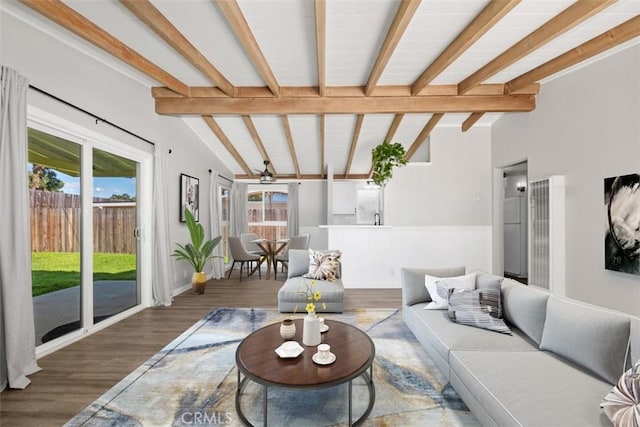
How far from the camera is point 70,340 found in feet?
9.46

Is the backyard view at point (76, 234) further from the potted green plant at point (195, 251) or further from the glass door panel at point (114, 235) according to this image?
the potted green plant at point (195, 251)

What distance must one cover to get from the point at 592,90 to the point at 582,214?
141 centimetres

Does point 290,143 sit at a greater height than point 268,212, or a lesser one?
greater

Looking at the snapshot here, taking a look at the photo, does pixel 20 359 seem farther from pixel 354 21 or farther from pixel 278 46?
pixel 354 21

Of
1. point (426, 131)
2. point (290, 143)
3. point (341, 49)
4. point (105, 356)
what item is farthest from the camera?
point (290, 143)

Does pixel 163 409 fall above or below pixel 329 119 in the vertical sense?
below

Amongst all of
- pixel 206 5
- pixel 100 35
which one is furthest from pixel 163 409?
pixel 100 35

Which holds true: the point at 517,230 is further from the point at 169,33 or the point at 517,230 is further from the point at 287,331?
the point at 169,33

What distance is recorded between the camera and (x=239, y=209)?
771 centimetres

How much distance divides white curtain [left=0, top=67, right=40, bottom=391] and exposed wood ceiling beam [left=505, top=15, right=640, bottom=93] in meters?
5.22

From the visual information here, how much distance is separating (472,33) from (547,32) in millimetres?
709

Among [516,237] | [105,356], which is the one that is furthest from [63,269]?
[516,237]

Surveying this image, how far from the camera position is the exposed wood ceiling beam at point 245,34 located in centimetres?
231

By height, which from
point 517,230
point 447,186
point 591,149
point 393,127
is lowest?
point 517,230
